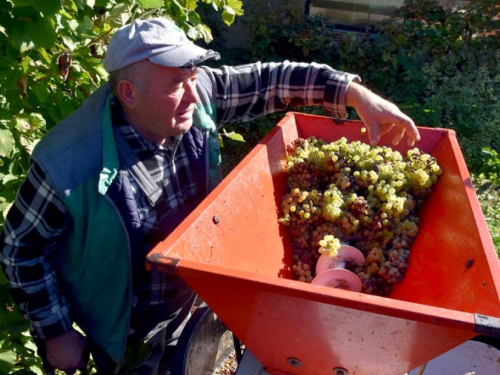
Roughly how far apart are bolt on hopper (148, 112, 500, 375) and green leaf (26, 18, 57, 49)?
720 mm

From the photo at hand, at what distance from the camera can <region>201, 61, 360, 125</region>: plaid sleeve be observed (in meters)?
2.21

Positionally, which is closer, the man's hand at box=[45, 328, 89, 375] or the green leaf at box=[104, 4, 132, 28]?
the man's hand at box=[45, 328, 89, 375]

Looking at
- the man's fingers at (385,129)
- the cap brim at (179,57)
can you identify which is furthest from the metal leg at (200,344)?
the man's fingers at (385,129)

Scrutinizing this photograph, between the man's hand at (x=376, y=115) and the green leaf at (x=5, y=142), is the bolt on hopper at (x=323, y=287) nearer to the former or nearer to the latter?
the man's hand at (x=376, y=115)

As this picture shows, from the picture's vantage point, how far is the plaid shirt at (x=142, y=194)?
164 cm

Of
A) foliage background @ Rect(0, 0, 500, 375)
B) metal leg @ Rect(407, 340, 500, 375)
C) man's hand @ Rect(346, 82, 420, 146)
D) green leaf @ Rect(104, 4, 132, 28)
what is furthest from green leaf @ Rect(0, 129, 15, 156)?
foliage background @ Rect(0, 0, 500, 375)

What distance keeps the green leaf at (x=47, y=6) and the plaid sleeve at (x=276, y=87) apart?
697mm

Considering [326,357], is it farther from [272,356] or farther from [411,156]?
[411,156]

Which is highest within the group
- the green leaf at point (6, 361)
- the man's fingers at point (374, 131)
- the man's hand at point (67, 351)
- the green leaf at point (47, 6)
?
the green leaf at point (47, 6)

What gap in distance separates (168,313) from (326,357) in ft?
2.28

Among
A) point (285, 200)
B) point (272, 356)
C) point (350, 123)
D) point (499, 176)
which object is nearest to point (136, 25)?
point (285, 200)

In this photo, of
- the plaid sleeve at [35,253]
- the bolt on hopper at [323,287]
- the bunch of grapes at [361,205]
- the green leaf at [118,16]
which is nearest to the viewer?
the bolt on hopper at [323,287]

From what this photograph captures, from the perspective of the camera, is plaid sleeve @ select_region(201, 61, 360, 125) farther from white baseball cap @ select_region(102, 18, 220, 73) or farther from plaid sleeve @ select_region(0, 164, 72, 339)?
plaid sleeve @ select_region(0, 164, 72, 339)

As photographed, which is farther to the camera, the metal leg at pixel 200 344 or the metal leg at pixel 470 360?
the metal leg at pixel 470 360
